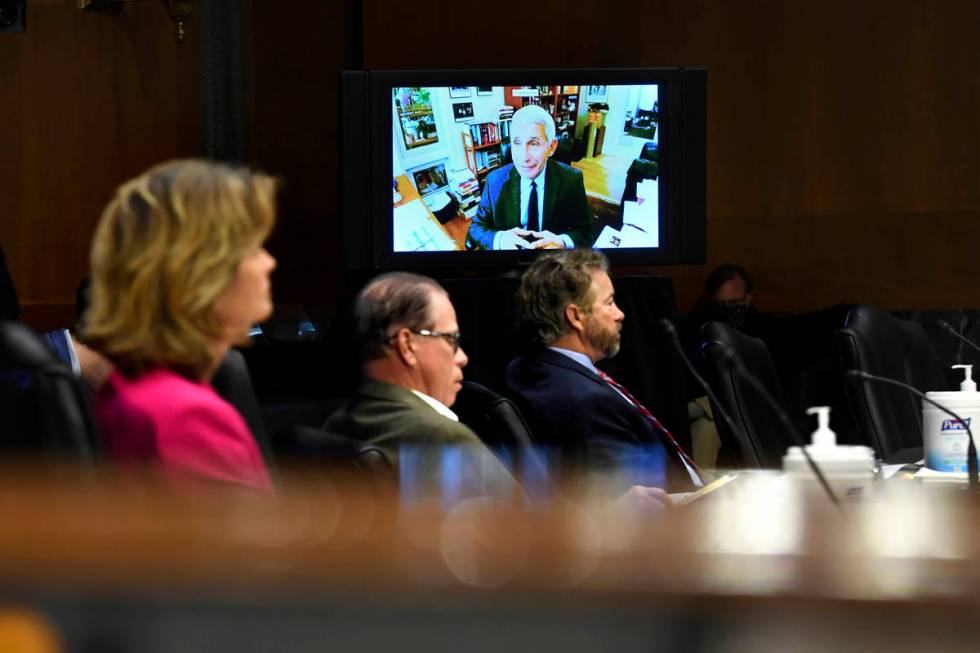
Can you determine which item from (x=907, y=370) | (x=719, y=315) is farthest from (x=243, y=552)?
(x=719, y=315)

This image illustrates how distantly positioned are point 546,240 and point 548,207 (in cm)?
13

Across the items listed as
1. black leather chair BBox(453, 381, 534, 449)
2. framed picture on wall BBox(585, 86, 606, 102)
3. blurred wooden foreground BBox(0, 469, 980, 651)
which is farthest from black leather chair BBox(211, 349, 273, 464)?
framed picture on wall BBox(585, 86, 606, 102)

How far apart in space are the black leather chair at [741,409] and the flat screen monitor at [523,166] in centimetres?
204

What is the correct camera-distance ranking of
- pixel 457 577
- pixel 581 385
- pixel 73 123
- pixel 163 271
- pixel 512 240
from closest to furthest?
pixel 457 577
pixel 163 271
pixel 581 385
pixel 512 240
pixel 73 123

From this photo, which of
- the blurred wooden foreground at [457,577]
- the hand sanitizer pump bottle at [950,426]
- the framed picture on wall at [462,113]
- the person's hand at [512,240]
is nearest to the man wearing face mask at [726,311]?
the person's hand at [512,240]

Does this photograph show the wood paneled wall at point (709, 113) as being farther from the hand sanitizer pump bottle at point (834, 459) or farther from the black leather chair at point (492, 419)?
the hand sanitizer pump bottle at point (834, 459)

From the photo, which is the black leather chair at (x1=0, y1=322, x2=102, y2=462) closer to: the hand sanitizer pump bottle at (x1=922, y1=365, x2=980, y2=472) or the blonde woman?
the blonde woman

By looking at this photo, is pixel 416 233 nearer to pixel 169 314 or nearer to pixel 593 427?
pixel 593 427

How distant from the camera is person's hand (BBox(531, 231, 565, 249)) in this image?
5.59 metres

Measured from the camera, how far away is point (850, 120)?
6.55 m

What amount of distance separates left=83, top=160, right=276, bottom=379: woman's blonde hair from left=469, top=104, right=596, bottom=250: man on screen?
3917 millimetres

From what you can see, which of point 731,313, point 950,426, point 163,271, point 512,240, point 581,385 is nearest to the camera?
point 163,271

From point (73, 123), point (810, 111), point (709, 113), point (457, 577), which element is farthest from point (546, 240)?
point (457, 577)

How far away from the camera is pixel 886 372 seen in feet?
12.5
